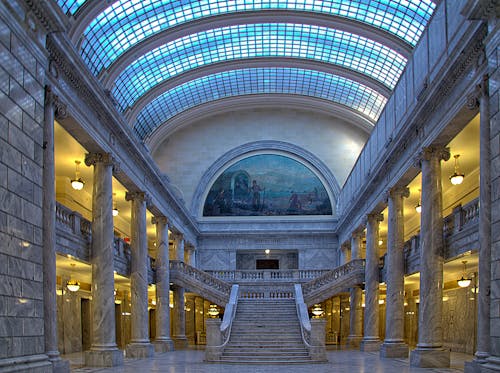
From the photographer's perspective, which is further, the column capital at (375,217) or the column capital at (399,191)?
the column capital at (375,217)

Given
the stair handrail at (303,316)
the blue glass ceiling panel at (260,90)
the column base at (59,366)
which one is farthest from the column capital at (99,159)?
the blue glass ceiling panel at (260,90)

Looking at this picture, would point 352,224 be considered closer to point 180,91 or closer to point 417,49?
point 180,91

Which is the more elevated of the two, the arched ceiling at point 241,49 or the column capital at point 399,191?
the arched ceiling at point 241,49

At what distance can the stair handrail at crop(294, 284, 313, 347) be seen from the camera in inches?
1020

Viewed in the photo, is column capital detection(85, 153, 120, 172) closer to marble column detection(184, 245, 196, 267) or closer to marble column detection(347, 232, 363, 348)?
marble column detection(347, 232, 363, 348)

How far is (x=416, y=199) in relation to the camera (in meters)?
31.5

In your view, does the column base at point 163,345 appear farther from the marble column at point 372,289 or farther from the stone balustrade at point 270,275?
the marble column at point 372,289

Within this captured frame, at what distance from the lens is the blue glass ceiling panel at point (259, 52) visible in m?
35.6

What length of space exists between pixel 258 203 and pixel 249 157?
3772mm

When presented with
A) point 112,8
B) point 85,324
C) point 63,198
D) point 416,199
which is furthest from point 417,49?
point 85,324

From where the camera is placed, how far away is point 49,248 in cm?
1576

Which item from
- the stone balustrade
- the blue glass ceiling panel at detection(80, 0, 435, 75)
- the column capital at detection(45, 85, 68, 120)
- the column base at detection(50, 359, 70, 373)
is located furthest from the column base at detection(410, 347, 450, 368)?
the stone balustrade

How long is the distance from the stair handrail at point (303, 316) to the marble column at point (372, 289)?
3.45m

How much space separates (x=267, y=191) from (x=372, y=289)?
17991mm
